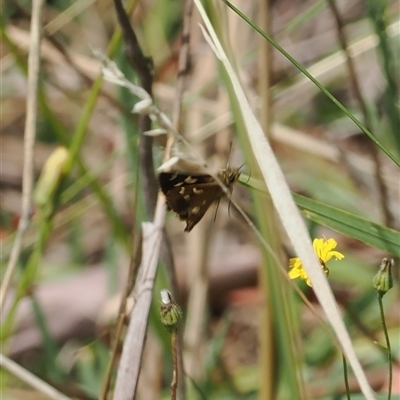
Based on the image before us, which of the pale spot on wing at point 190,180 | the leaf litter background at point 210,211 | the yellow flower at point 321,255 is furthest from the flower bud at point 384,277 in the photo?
the leaf litter background at point 210,211

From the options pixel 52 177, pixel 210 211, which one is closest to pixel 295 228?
pixel 52 177

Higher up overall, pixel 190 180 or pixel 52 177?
pixel 52 177

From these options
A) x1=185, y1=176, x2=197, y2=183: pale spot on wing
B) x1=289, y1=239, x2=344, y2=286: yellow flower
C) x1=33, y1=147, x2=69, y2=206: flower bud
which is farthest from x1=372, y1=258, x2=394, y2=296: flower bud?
x1=33, y1=147, x2=69, y2=206: flower bud

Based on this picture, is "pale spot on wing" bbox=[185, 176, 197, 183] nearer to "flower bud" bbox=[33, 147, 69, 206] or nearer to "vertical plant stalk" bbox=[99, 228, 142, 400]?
"vertical plant stalk" bbox=[99, 228, 142, 400]

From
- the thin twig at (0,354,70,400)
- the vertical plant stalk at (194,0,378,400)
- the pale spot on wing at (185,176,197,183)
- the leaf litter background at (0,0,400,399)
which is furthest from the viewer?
the leaf litter background at (0,0,400,399)

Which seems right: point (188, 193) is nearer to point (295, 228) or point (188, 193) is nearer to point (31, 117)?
point (295, 228)

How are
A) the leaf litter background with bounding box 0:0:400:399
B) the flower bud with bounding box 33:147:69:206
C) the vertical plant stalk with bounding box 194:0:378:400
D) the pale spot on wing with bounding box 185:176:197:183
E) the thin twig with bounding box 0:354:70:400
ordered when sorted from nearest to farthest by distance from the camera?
the vertical plant stalk with bounding box 194:0:378:400 < the pale spot on wing with bounding box 185:176:197:183 < the thin twig with bounding box 0:354:70:400 < the flower bud with bounding box 33:147:69:206 < the leaf litter background with bounding box 0:0:400:399
